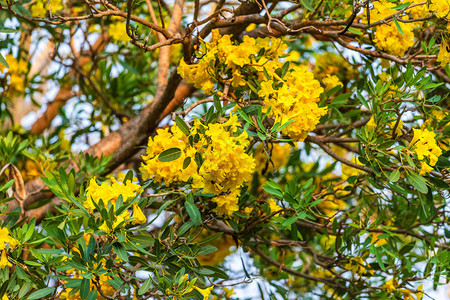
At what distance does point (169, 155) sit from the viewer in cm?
149

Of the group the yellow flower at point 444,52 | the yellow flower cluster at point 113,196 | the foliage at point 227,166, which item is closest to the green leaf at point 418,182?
the foliage at point 227,166

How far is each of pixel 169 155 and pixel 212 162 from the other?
6.8 inches

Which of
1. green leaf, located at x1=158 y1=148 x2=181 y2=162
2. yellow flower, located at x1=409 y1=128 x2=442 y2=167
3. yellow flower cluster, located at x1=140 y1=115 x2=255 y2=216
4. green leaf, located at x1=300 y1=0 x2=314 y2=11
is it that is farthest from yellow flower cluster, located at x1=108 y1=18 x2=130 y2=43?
yellow flower, located at x1=409 y1=128 x2=442 y2=167

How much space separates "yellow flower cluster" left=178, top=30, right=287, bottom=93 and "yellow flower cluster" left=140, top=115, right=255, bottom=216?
11.2 inches

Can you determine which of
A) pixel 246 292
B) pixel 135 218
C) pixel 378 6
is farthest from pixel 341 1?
pixel 246 292

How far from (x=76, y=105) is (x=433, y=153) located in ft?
7.68

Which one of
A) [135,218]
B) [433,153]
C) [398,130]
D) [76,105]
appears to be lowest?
[135,218]

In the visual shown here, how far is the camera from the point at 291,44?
3.42 metres

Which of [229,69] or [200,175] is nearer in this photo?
[200,175]

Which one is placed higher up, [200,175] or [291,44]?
[291,44]

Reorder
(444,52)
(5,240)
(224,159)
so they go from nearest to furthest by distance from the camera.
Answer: (224,159) < (5,240) < (444,52)

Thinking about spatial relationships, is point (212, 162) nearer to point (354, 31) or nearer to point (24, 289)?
point (24, 289)

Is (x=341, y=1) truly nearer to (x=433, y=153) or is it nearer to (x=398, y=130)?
(x=398, y=130)

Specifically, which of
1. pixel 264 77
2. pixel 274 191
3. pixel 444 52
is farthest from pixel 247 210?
pixel 444 52
